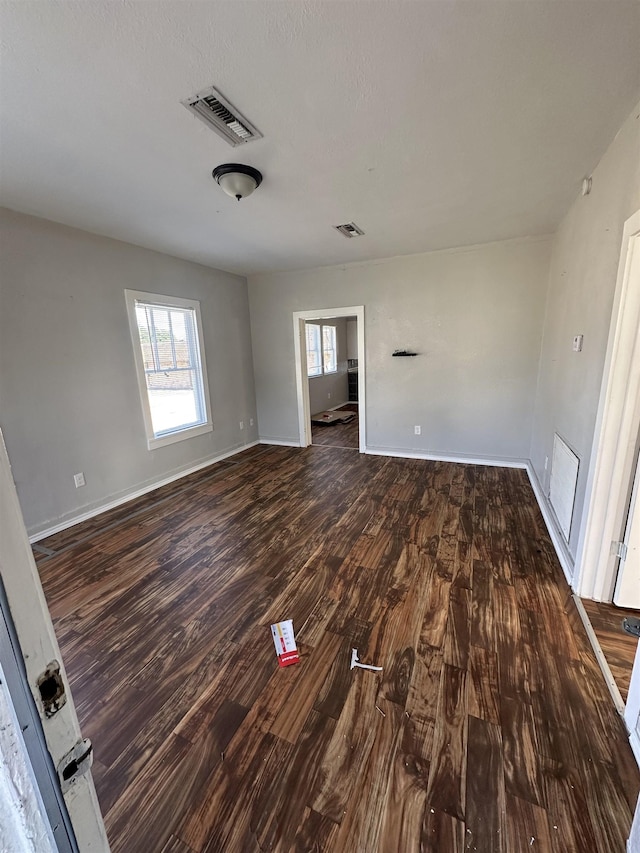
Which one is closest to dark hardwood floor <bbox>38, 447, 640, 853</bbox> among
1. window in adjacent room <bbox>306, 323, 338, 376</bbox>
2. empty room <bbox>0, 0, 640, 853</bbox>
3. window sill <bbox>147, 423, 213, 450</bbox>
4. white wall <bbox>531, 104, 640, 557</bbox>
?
empty room <bbox>0, 0, 640, 853</bbox>

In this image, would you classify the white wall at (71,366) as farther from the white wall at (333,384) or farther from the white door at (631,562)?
the white door at (631,562)

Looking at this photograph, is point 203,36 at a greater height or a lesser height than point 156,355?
greater

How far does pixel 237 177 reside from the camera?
206cm

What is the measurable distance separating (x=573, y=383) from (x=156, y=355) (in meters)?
3.91

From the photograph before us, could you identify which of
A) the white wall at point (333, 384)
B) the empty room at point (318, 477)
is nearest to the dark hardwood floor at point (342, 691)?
the empty room at point (318, 477)

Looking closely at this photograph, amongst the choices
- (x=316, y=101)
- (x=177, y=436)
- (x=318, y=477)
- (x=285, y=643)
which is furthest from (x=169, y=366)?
(x=285, y=643)

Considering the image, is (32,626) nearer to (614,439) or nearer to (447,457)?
(614,439)

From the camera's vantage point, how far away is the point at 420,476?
396 cm

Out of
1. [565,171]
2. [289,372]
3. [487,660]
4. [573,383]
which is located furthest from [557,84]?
[289,372]

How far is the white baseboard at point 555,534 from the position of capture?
7.25 feet

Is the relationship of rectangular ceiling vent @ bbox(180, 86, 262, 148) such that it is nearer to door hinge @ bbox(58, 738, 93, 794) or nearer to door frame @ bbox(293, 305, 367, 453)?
door hinge @ bbox(58, 738, 93, 794)

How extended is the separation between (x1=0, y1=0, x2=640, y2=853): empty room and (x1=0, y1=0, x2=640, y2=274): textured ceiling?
0.01m

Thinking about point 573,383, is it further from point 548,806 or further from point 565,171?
point 548,806

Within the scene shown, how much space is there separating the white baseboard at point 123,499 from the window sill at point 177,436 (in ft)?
1.28
